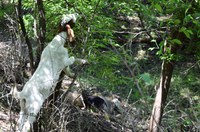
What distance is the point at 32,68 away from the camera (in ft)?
13.3

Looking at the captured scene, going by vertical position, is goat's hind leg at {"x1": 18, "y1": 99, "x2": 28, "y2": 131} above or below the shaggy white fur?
below

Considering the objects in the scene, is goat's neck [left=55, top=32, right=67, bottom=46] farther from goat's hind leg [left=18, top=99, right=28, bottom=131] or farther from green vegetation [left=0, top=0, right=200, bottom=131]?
goat's hind leg [left=18, top=99, right=28, bottom=131]

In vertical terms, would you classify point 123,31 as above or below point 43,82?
above

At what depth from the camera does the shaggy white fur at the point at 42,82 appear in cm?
317

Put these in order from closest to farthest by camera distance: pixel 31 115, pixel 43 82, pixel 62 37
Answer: pixel 31 115 → pixel 43 82 → pixel 62 37

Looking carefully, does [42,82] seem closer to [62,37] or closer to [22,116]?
[22,116]

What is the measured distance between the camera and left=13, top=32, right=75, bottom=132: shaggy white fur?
3173 mm

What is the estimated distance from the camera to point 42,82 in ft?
11.0

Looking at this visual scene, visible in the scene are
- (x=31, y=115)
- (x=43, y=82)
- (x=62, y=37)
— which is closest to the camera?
(x=31, y=115)

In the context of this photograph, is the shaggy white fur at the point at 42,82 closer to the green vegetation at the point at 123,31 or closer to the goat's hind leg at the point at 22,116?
the goat's hind leg at the point at 22,116

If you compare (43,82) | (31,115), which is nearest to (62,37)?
(43,82)

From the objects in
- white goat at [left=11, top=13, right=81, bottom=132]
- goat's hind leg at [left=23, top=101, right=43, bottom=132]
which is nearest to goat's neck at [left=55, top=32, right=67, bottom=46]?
white goat at [left=11, top=13, right=81, bottom=132]

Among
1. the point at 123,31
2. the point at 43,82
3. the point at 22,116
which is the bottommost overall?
the point at 22,116

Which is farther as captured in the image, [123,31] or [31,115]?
[123,31]
